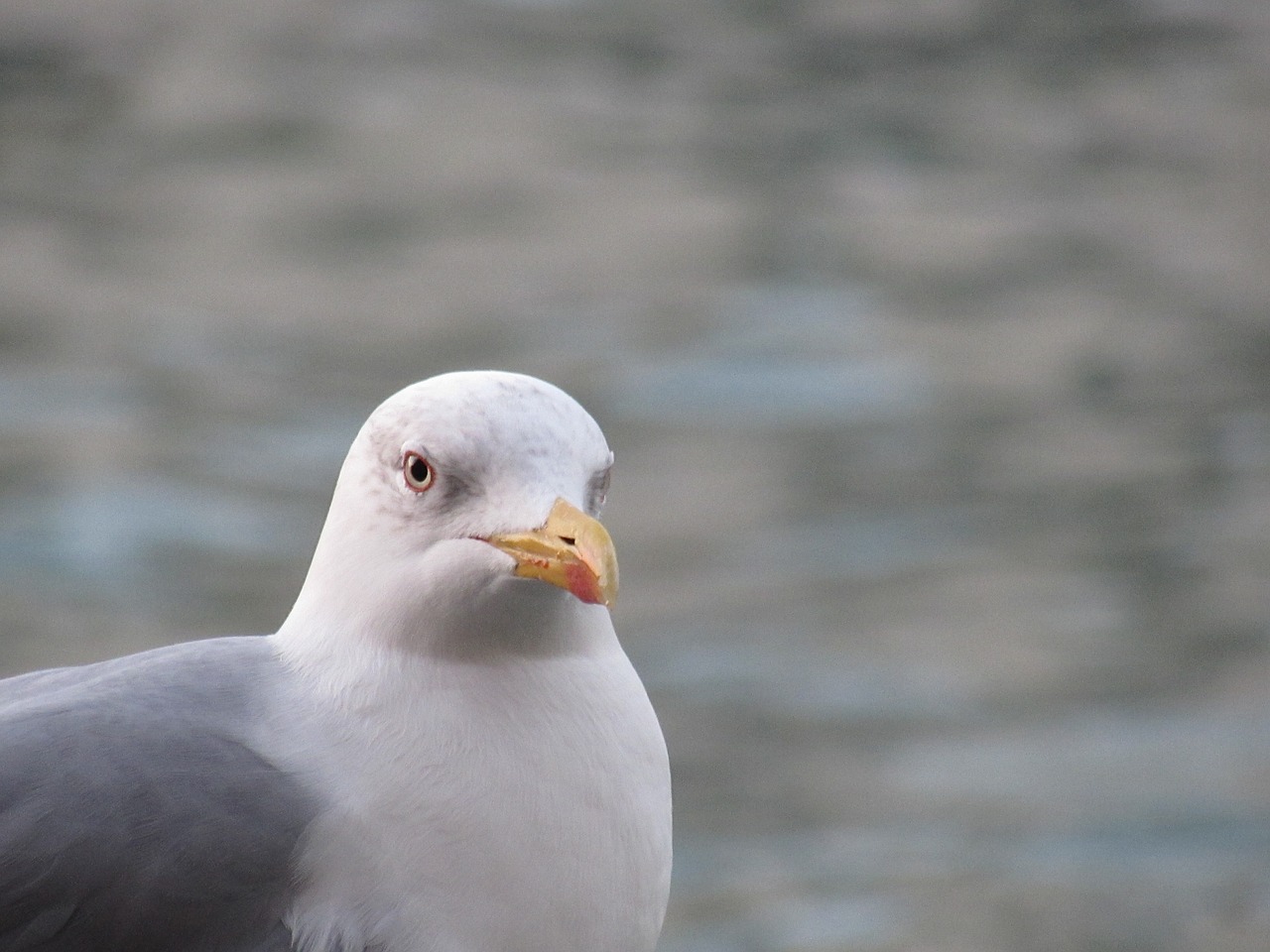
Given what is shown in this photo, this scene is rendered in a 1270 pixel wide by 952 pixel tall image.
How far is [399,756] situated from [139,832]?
0.22 meters

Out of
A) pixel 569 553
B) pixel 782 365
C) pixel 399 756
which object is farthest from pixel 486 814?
pixel 782 365

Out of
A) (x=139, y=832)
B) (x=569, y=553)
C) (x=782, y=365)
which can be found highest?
(x=782, y=365)

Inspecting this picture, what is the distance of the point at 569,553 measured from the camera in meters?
1.58

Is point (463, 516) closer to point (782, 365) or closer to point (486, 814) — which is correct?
point (486, 814)

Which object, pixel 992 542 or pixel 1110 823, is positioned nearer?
pixel 1110 823

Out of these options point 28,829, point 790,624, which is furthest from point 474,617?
point 790,624

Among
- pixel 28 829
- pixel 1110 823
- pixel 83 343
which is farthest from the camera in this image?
pixel 83 343

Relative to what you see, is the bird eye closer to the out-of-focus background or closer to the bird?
the bird

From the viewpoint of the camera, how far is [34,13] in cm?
797

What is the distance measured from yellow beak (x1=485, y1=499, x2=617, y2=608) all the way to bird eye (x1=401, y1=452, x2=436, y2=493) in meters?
0.08

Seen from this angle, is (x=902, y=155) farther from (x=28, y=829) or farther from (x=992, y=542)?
(x=28, y=829)

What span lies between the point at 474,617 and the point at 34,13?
6.95 metres

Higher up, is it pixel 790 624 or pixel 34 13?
pixel 34 13

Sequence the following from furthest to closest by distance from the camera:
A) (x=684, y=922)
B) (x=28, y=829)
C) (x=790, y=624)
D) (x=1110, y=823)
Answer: (x=790, y=624), (x=1110, y=823), (x=684, y=922), (x=28, y=829)
